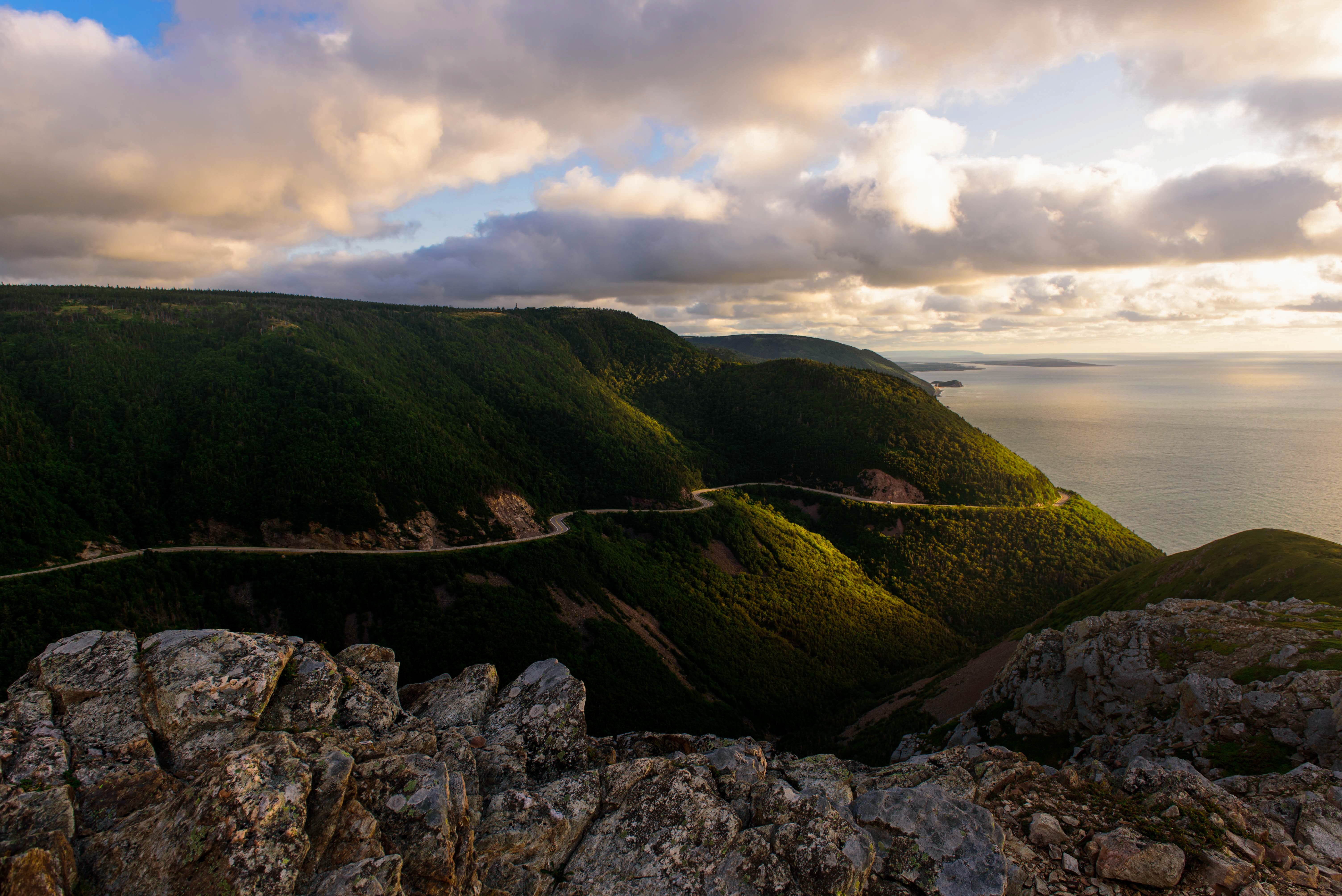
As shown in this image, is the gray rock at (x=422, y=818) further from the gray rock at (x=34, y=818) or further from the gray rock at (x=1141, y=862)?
the gray rock at (x=1141, y=862)

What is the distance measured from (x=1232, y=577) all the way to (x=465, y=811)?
69060 millimetres

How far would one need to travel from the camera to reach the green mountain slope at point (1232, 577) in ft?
153

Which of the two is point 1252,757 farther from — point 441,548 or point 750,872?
point 441,548

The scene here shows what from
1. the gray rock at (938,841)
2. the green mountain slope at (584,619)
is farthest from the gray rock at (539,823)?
the green mountain slope at (584,619)

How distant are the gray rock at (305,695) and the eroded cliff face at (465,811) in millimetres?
69

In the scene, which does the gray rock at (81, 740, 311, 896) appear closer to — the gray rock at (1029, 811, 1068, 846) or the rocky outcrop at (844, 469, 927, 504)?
the gray rock at (1029, 811, 1068, 846)

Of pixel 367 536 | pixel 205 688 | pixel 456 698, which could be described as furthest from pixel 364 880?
pixel 367 536

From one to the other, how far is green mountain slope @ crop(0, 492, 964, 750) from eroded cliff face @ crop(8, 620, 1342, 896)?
4311 cm

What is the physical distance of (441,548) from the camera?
8650 cm

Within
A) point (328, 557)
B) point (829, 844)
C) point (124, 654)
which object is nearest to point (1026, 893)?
point (829, 844)

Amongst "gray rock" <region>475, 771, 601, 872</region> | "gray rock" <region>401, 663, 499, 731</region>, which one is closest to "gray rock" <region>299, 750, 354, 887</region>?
"gray rock" <region>475, 771, 601, 872</region>

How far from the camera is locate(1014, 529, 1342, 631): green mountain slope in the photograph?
46562mm

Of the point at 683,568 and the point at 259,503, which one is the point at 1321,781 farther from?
the point at 259,503

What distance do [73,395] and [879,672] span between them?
435 ft
